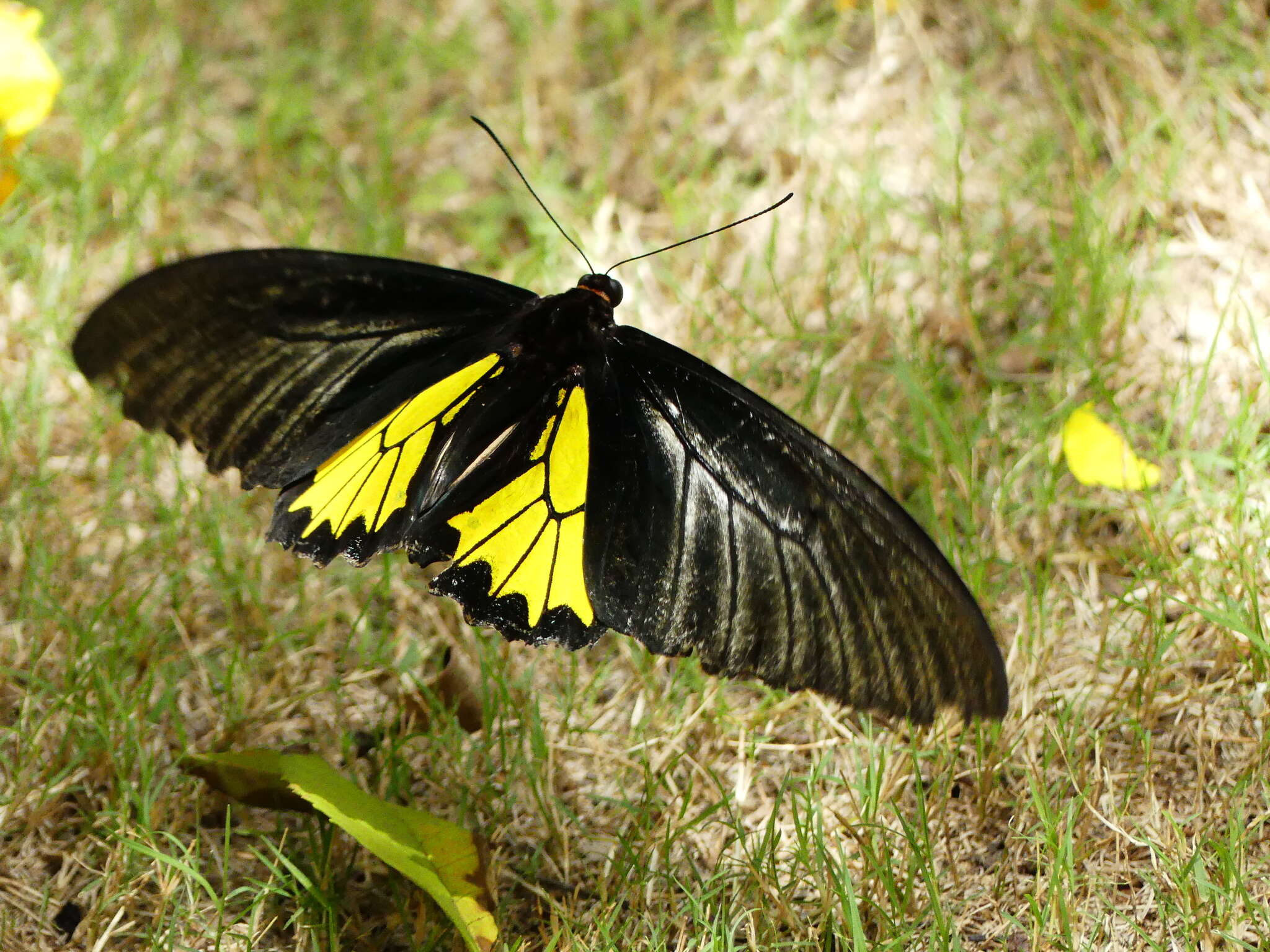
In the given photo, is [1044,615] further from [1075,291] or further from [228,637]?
[228,637]

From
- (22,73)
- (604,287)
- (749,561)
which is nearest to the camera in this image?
(749,561)

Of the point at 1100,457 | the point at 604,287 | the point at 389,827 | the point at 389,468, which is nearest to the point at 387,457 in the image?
the point at 389,468

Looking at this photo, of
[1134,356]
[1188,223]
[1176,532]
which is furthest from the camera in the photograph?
[1188,223]

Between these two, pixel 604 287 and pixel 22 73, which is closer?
pixel 604 287

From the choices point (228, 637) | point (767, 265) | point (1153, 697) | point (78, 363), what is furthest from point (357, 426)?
point (1153, 697)

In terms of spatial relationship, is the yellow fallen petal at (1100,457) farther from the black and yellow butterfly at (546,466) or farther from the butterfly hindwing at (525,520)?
the butterfly hindwing at (525,520)

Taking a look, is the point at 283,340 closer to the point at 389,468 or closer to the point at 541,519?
the point at 389,468
